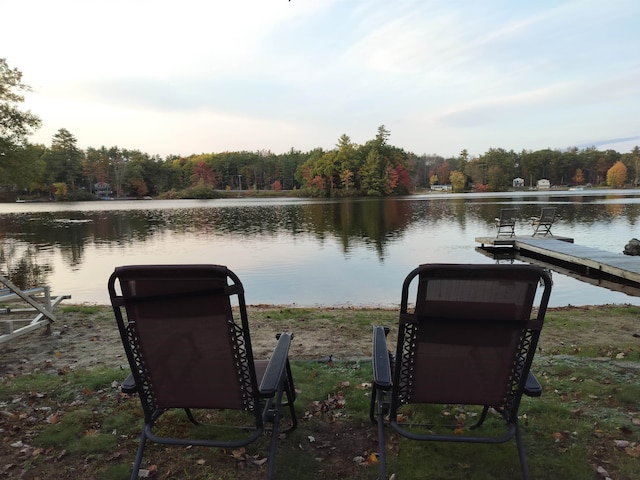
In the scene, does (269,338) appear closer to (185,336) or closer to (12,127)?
(185,336)

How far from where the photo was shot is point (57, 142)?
9875cm

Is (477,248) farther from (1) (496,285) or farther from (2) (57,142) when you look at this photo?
(2) (57,142)

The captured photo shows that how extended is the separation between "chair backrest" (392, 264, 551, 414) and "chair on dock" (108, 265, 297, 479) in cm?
70

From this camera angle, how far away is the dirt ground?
15.1ft

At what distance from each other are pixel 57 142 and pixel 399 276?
4258 inches

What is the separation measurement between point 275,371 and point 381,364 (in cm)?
56

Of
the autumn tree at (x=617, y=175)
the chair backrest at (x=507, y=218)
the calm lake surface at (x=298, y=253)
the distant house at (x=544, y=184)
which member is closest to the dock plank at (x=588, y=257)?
the calm lake surface at (x=298, y=253)

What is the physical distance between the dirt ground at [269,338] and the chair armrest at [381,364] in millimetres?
1804

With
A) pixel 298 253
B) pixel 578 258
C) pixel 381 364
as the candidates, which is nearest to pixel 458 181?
pixel 298 253

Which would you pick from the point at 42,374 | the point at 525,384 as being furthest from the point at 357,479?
the point at 42,374

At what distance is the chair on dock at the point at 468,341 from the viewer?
1.80 m

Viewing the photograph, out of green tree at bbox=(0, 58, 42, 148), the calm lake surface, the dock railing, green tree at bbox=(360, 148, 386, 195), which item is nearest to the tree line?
green tree at bbox=(360, 148, 386, 195)

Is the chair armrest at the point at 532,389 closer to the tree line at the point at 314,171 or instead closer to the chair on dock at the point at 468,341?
the chair on dock at the point at 468,341

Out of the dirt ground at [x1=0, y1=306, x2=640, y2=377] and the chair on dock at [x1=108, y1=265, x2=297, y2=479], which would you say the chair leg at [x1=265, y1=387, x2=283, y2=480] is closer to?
the chair on dock at [x1=108, y1=265, x2=297, y2=479]
